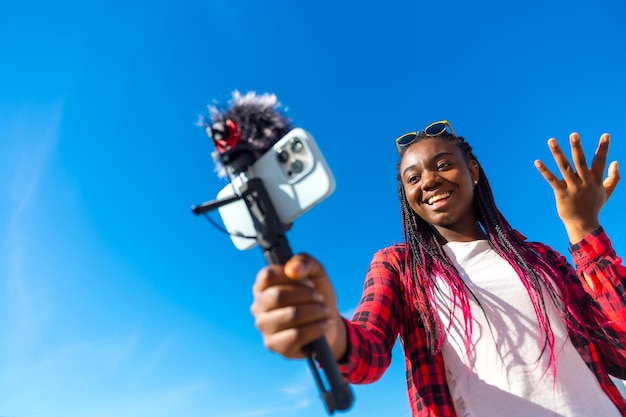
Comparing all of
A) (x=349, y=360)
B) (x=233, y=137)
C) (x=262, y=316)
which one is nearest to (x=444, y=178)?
(x=349, y=360)

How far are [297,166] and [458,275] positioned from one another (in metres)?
1.77

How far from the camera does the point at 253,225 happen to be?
1557 millimetres

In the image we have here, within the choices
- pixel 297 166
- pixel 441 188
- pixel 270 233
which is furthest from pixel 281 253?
pixel 441 188

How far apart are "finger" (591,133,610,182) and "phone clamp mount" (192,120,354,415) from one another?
5.92 feet

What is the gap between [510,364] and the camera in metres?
2.38

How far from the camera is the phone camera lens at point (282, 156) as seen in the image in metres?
1.60

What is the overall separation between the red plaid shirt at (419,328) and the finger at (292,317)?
618 mm

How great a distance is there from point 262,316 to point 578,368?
2.11 meters

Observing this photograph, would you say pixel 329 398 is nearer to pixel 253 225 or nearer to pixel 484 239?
pixel 253 225

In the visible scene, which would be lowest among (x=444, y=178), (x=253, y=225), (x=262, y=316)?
(x=262, y=316)

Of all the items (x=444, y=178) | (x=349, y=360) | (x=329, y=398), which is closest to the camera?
(x=329, y=398)

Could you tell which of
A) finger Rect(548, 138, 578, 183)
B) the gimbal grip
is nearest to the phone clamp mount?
the gimbal grip

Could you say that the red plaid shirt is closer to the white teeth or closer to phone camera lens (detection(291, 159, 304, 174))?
the white teeth

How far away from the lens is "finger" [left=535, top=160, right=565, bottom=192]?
2148mm
